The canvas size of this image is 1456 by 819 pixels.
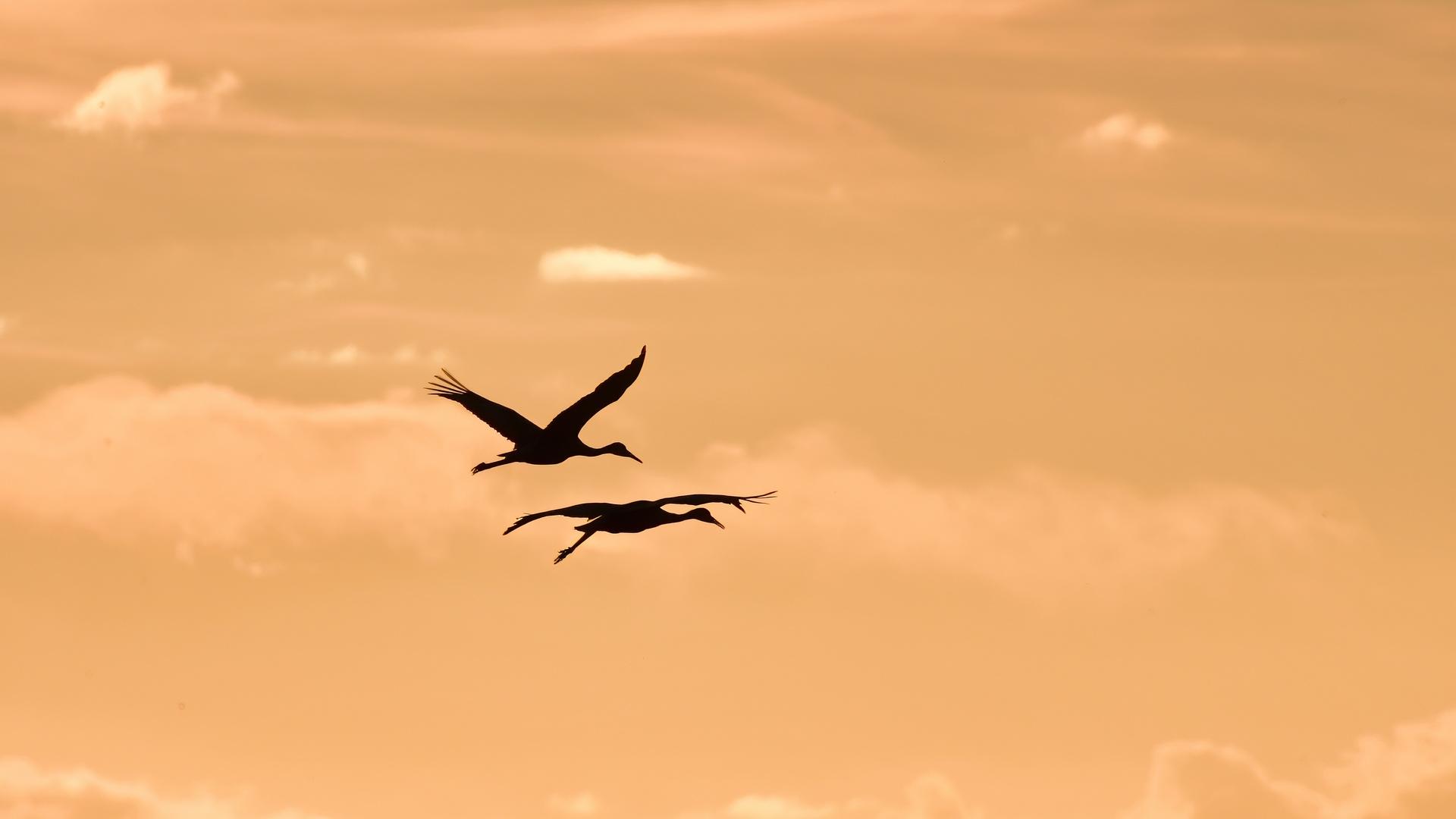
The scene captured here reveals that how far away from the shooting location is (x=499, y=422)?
4547cm

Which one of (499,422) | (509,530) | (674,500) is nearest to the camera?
(509,530)

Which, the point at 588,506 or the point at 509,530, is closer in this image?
the point at 509,530

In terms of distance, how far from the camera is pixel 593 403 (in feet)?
143

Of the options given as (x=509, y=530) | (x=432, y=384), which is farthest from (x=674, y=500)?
(x=432, y=384)

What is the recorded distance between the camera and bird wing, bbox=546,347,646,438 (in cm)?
4297

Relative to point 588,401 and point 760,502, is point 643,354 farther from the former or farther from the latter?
point 760,502

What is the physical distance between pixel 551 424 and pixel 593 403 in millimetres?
1358

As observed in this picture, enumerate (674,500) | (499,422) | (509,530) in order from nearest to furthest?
(509,530), (674,500), (499,422)

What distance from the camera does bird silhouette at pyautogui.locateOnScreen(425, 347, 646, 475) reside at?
4316cm

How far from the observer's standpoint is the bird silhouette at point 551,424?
4316cm

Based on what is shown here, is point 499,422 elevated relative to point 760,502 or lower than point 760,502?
elevated

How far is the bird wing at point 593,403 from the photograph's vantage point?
4297cm

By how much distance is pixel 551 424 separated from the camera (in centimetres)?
4391

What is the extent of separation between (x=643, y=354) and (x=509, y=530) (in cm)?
643
